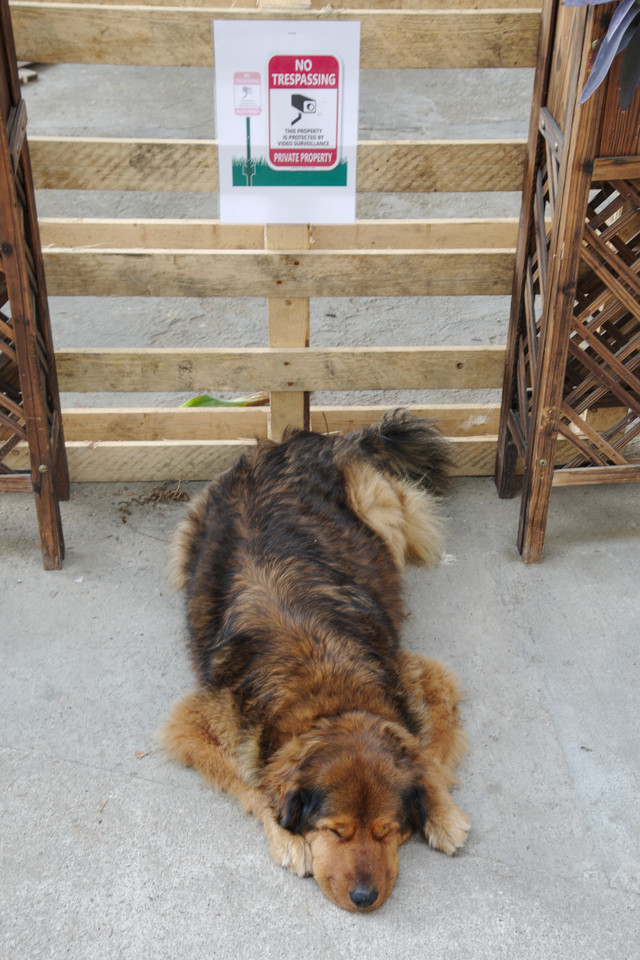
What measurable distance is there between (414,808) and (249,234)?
9.03ft

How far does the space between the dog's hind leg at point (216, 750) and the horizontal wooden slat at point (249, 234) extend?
84.8 inches

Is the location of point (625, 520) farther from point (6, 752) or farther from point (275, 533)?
point (6, 752)

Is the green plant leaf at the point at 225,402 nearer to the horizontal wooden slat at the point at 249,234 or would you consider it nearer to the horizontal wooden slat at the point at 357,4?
the horizontal wooden slat at the point at 249,234

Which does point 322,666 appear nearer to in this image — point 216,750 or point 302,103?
point 216,750

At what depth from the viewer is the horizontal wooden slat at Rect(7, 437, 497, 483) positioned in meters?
4.64

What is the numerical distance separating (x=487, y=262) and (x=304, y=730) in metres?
2.50

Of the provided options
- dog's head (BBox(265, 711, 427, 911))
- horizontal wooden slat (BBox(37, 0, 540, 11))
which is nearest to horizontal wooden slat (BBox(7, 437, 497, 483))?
horizontal wooden slat (BBox(37, 0, 540, 11))

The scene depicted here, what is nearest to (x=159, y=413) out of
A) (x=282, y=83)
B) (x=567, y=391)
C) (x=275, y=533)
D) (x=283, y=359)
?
(x=283, y=359)

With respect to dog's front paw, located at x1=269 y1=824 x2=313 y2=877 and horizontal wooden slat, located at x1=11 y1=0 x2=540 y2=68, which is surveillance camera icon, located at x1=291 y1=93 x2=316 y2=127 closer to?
horizontal wooden slat, located at x1=11 y1=0 x2=540 y2=68

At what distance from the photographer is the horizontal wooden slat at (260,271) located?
4.13 metres

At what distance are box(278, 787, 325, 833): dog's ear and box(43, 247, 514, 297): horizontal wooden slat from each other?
236 centimetres

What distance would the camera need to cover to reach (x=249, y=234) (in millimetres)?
4309

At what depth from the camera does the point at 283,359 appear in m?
4.38

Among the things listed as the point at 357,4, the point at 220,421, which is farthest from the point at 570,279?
the point at 220,421
